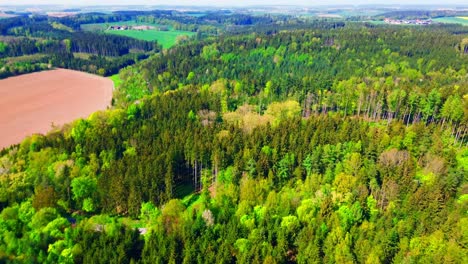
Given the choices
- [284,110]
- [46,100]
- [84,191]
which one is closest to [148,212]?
[84,191]

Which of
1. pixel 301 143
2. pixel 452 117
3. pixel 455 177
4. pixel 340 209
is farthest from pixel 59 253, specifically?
pixel 452 117

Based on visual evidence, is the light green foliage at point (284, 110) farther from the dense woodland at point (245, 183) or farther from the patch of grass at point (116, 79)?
the patch of grass at point (116, 79)

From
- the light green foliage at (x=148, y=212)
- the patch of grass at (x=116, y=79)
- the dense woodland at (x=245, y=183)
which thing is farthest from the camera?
the patch of grass at (x=116, y=79)

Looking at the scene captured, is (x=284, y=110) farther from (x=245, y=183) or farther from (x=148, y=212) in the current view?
(x=148, y=212)

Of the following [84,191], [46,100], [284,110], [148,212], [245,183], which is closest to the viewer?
[148,212]

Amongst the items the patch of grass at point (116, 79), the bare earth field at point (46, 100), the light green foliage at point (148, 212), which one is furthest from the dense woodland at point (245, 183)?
the patch of grass at point (116, 79)

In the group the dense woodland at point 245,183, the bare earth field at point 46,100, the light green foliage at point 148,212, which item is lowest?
the bare earth field at point 46,100
